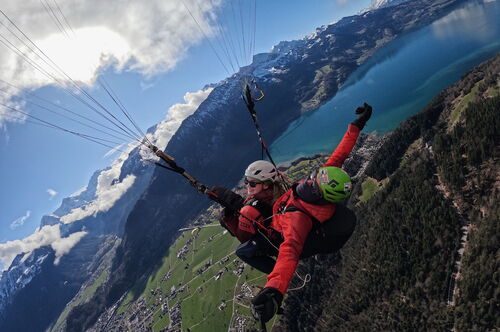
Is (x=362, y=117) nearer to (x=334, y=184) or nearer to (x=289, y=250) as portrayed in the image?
(x=334, y=184)

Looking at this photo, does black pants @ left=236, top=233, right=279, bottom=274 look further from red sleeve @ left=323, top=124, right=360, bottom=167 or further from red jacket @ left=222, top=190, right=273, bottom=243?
red sleeve @ left=323, top=124, right=360, bottom=167

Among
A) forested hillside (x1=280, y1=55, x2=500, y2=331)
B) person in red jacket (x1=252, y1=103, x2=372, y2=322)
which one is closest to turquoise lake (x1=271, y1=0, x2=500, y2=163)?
forested hillside (x1=280, y1=55, x2=500, y2=331)

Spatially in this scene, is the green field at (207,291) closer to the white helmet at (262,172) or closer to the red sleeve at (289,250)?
the white helmet at (262,172)

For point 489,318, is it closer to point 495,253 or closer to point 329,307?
A: point 495,253

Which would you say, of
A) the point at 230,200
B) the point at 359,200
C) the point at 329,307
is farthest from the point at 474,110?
the point at 230,200

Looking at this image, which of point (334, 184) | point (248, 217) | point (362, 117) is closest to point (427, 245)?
point (362, 117)

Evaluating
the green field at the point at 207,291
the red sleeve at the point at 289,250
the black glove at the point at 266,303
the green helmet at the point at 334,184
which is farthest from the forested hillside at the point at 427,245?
the black glove at the point at 266,303
